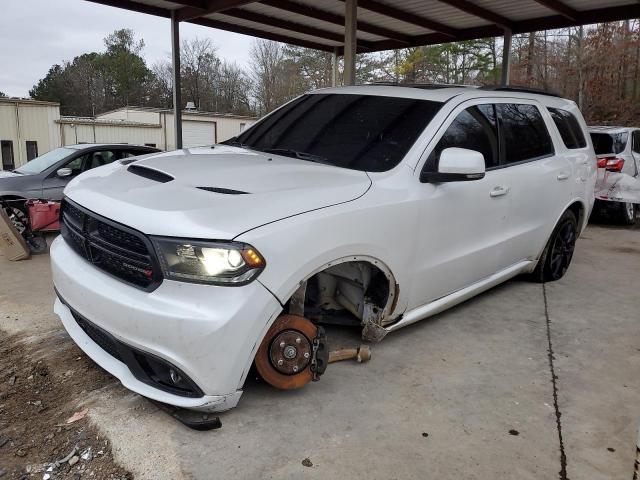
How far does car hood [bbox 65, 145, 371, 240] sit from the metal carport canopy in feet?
20.2

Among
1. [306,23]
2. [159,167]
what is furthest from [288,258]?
[306,23]

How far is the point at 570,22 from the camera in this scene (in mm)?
9555

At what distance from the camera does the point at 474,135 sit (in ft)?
12.2

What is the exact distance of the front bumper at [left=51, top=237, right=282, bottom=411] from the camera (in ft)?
7.43

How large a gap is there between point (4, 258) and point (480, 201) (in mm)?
5440

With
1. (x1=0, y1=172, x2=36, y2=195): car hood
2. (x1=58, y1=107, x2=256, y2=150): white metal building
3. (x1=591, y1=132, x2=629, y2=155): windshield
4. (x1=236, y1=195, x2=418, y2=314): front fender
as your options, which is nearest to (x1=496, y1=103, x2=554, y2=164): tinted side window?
(x1=236, y1=195, x2=418, y2=314): front fender

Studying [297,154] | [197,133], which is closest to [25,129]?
[197,133]

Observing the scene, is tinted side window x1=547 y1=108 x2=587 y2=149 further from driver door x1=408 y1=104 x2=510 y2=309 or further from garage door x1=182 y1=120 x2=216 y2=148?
garage door x1=182 y1=120 x2=216 y2=148

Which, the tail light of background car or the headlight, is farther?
the tail light of background car

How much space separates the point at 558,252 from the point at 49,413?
14.9 ft

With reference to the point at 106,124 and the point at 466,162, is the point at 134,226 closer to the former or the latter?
the point at 466,162

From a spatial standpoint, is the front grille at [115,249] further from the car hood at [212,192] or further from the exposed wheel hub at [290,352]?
the exposed wheel hub at [290,352]

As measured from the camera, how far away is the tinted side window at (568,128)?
490 centimetres

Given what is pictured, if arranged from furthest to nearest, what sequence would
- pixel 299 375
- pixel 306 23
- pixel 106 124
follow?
pixel 106 124
pixel 306 23
pixel 299 375
